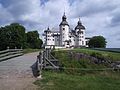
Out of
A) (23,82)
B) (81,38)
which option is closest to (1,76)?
(23,82)

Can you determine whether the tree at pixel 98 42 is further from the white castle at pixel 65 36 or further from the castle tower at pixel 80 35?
the castle tower at pixel 80 35

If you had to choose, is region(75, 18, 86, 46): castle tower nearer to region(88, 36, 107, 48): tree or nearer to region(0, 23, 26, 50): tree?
region(88, 36, 107, 48): tree

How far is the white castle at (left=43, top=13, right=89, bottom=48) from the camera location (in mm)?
148125

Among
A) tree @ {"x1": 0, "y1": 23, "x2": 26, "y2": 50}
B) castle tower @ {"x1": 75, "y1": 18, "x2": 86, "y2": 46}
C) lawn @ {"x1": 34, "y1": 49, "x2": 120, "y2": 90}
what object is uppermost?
castle tower @ {"x1": 75, "y1": 18, "x2": 86, "y2": 46}

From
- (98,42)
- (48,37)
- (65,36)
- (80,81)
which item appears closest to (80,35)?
(65,36)

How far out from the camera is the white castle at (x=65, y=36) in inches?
5832

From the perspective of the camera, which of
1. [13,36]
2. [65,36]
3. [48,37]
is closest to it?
[13,36]

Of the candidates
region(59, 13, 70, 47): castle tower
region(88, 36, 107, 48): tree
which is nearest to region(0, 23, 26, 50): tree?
region(59, 13, 70, 47): castle tower

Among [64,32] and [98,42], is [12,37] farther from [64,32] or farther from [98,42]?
[98,42]

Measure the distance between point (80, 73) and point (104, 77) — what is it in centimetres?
144

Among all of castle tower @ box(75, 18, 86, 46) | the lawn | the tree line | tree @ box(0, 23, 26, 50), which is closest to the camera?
the lawn

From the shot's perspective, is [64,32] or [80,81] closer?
[80,81]

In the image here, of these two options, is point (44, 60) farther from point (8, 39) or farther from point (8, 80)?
point (8, 39)

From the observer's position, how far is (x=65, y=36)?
488ft
